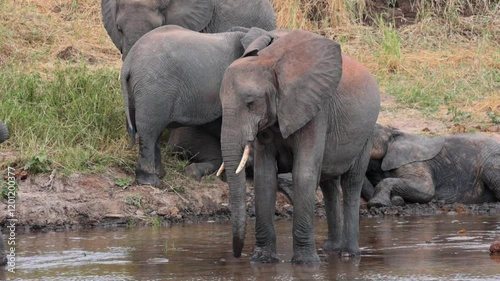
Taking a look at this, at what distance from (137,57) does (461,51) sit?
5744 mm

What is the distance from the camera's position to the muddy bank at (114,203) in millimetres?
10469

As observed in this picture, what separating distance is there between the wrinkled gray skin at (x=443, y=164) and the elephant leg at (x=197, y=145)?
1.30 m

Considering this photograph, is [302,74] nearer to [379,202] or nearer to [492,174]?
[379,202]

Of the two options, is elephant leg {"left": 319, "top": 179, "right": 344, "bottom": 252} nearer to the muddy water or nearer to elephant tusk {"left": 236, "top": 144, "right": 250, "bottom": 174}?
the muddy water

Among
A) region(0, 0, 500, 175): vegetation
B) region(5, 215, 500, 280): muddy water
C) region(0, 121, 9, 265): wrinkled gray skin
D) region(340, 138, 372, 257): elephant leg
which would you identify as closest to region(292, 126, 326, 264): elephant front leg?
region(5, 215, 500, 280): muddy water

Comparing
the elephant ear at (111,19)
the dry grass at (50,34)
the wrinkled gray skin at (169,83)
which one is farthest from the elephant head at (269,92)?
the dry grass at (50,34)

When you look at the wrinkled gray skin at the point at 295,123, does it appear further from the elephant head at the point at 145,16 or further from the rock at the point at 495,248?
the elephant head at the point at 145,16

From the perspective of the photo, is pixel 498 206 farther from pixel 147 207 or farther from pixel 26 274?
pixel 26 274

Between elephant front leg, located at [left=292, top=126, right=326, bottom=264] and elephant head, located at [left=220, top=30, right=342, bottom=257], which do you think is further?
elephant front leg, located at [left=292, top=126, right=326, bottom=264]

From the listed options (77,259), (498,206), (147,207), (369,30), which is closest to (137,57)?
(147,207)

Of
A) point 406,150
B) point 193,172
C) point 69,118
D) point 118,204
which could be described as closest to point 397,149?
point 406,150

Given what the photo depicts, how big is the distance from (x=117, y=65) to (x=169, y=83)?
3557mm

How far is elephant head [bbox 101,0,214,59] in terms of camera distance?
39.0 feet

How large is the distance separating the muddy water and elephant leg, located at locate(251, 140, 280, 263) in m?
0.11
